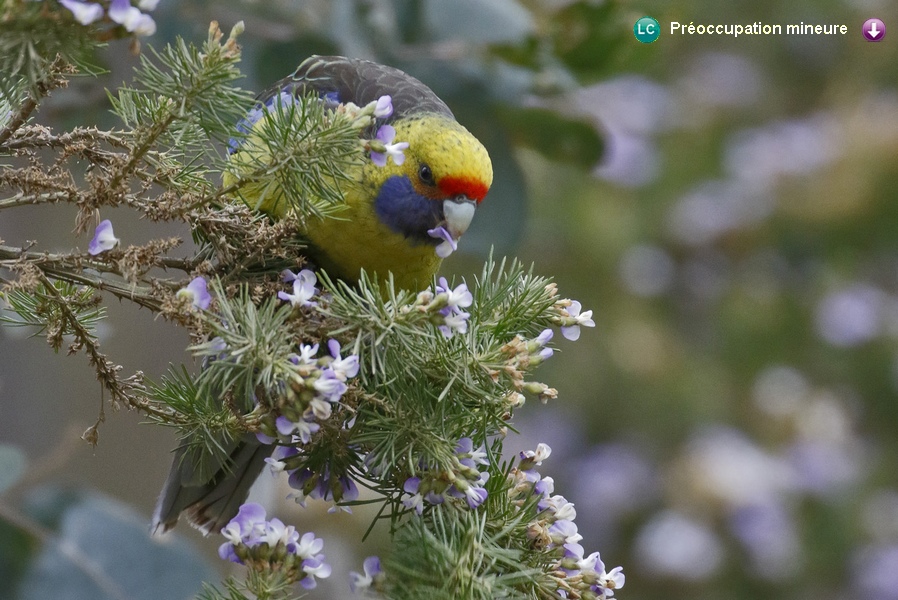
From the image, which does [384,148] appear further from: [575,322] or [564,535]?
[564,535]

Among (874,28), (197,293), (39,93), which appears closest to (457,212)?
(197,293)

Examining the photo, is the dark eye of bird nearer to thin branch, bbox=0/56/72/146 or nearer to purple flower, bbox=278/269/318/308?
purple flower, bbox=278/269/318/308

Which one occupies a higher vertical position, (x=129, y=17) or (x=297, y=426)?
(x=129, y=17)

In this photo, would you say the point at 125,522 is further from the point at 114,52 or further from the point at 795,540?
the point at 795,540

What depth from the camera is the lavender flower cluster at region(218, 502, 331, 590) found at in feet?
4.09

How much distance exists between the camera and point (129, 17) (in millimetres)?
1013

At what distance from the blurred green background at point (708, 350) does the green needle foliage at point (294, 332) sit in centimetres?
253

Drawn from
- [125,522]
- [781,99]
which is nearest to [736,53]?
[781,99]

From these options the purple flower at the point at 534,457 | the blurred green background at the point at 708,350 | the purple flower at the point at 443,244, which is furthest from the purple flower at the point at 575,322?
the blurred green background at the point at 708,350

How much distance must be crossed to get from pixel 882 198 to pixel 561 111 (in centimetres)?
242

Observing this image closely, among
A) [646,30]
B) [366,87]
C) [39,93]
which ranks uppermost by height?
[646,30]

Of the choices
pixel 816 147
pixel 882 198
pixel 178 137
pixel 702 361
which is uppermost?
pixel 816 147

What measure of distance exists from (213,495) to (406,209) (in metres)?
0.73

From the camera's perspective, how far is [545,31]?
9.74 ft
